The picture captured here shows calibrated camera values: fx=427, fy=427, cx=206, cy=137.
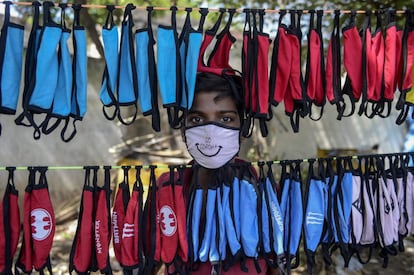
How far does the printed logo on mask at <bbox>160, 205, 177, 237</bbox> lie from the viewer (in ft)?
5.82

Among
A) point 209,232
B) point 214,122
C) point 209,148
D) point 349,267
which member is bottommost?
point 349,267

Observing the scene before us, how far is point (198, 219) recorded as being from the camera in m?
1.83

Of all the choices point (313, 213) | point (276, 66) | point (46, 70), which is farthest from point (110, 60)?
point (313, 213)

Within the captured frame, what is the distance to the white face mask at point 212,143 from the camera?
177cm

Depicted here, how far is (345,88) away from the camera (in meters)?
1.97

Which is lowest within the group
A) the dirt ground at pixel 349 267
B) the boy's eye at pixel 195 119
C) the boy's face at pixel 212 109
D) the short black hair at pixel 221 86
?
the dirt ground at pixel 349 267

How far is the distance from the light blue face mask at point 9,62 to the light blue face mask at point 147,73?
0.45m

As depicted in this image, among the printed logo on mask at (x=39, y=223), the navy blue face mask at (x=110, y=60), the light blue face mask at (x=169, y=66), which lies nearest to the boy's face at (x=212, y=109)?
the light blue face mask at (x=169, y=66)

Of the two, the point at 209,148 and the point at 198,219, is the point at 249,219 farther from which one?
the point at 209,148

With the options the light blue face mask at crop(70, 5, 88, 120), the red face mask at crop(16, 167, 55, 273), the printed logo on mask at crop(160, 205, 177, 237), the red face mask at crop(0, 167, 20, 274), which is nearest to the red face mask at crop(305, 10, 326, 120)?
the printed logo on mask at crop(160, 205, 177, 237)

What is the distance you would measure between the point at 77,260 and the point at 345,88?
4.58 ft

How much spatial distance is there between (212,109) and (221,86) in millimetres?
106

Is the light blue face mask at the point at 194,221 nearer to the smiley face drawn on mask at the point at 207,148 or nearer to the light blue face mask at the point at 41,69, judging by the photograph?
the smiley face drawn on mask at the point at 207,148

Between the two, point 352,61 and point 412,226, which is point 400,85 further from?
point 412,226
